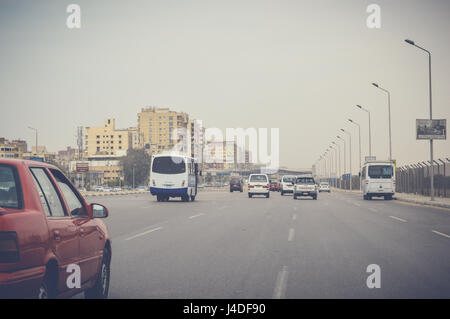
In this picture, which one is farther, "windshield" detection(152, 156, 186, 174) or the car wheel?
"windshield" detection(152, 156, 186, 174)

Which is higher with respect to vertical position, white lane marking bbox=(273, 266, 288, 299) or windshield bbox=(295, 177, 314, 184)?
windshield bbox=(295, 177, 314, 184)

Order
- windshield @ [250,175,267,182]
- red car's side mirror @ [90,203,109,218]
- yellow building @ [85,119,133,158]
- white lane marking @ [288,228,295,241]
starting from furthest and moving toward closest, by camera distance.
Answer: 1. yellow building @ [85,119,133,158]
2. windshield @ [250,175,267,182]
3. white lane marking @ [288,228,295,241]
4. red car's side mirror @ [90,203,109,218]

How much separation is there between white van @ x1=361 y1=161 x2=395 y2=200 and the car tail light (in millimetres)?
37948

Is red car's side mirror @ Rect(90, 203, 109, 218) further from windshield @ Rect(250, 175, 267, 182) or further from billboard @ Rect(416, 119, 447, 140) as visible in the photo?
windshield @ Rect(250, 175, 267, 182)

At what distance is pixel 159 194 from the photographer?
37.0 meters

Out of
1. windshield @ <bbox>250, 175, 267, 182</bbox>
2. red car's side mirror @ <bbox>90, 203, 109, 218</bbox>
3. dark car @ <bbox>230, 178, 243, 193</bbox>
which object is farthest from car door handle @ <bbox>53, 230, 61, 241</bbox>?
dark car @ <bbox>230, 178, 243, 193</bbox>

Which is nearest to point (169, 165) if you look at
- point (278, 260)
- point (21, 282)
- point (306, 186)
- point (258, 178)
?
point (306, 186)

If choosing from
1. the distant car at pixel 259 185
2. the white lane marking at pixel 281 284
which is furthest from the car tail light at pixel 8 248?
the distant car at pixel 259 185

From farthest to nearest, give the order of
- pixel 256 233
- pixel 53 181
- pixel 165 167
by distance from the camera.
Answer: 1. pixel 165 167
2. pixel 256 233
3. pixel 53 181

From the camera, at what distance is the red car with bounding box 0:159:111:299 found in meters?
4.32

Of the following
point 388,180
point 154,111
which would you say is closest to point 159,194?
point 388,180

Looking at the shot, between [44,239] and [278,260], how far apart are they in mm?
6174
